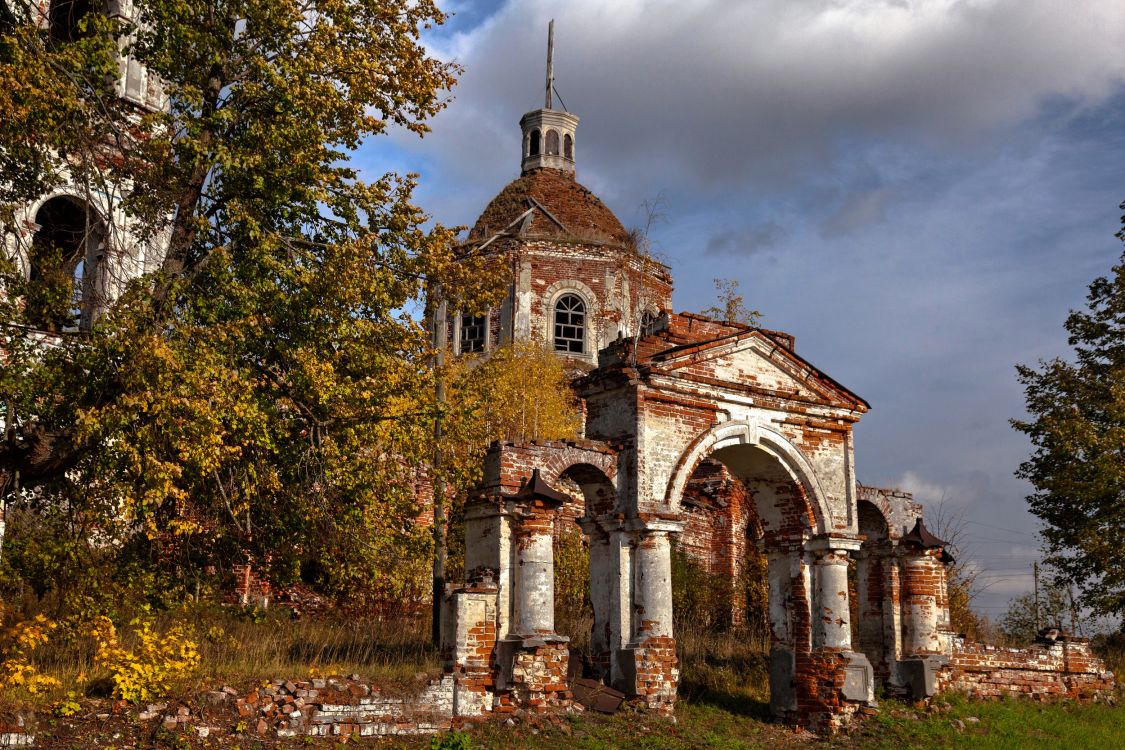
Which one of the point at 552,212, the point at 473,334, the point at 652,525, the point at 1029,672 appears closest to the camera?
the point at 652,525

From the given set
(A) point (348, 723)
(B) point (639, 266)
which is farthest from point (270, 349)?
(B) point (639, 266)

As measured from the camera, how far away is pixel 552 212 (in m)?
34.6

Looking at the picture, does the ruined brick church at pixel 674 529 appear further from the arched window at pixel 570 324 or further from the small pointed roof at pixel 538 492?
the arched window at pixel 570 324

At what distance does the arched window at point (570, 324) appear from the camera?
32875 mm

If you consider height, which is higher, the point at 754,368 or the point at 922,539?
the point at 754,368

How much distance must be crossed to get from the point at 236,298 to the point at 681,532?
8493mm

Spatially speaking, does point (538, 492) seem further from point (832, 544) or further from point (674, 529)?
point (832, 544)

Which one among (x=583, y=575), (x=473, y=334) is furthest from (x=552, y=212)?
(x=583, y=575)

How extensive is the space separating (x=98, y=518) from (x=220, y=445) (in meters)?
1.48

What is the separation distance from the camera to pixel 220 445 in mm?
10641

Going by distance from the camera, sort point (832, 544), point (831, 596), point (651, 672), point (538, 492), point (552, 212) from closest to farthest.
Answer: point (538, 492), point (651, 672), point (831, 596), point (832, 544), point (552, 212)

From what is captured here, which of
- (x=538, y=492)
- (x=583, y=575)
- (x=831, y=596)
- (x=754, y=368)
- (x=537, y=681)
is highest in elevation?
(x=754, y=368)

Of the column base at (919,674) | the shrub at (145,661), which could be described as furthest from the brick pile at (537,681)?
the column base at (919,674)

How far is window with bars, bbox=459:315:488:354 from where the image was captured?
1299 inches
